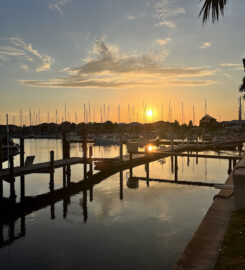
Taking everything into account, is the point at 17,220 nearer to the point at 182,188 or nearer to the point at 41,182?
the point at 41,182

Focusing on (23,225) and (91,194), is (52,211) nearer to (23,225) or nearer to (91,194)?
(23,225)

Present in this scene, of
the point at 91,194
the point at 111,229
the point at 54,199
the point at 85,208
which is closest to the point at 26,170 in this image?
the point at 54,199

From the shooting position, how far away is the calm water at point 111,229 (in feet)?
34.6

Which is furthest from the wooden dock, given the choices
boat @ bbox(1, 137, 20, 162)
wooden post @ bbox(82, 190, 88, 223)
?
boat @ bbox(1, 137, 20, 162)

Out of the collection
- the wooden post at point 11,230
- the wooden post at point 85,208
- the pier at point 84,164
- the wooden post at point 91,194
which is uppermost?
the pier at point 84,164

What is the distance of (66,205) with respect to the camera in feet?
62.2

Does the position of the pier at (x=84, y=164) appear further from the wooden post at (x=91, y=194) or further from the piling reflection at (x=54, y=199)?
the wooden post at (x=91, y=194)

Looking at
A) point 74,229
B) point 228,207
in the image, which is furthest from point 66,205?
point 228,207

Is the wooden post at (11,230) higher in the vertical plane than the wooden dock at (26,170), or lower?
lower

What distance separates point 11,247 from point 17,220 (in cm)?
382

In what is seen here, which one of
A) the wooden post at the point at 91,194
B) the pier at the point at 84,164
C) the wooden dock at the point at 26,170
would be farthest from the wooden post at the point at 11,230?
the wooden post at the point at 91,194

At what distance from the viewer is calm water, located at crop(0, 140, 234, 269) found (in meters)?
10.5

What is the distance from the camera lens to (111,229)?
13.9 meters

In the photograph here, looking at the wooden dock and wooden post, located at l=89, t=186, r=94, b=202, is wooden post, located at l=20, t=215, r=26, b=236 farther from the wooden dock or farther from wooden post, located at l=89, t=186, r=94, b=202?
wooden post, located at l=89, t=186, r=94, b=202
